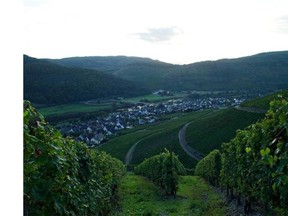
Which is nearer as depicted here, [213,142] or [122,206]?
[122,206]

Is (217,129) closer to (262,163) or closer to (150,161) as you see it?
(150,161)

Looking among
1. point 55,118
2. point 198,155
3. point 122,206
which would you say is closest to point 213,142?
point 198,155

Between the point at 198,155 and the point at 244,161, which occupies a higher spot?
the point at 244,161

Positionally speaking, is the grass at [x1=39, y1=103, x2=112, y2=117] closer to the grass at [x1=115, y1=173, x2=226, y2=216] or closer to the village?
the village

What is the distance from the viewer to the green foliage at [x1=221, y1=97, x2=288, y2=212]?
16.3 ft

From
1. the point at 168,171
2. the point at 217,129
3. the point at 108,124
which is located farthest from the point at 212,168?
the point at 108,124

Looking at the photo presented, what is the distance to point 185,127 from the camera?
384ft

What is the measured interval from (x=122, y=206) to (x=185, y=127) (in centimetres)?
8311

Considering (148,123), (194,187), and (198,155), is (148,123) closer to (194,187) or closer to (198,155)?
(198,155)

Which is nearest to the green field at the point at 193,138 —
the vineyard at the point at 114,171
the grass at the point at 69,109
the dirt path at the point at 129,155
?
the dirt path at the point at 129,155

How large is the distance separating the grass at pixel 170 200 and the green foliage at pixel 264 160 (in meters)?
3.29

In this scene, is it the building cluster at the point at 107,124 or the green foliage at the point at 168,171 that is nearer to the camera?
the green foliage at the point at 168,171

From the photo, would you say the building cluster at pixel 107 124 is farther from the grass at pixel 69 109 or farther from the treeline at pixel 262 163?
the treeline at pixel 262 163

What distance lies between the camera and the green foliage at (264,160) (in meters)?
4.97
